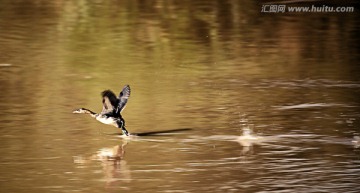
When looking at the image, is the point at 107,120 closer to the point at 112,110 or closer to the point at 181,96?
the point at 112,110

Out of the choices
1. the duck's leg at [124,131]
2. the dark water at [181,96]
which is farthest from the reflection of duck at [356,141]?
the duck's leg at [124,131]

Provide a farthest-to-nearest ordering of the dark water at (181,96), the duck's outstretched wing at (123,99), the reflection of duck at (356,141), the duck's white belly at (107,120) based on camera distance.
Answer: the duck's outstretched wing at (123,99) < the duck's white belly at (107,120) < the reflection of duck at (356,141) < the dark water at (181,96)

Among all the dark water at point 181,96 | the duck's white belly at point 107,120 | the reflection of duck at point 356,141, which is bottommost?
the reflection of duck at point 356,141

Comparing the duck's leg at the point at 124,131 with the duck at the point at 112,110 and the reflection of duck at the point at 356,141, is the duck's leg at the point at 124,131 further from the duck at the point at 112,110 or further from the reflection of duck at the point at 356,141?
the reflection of duck at the point at 356,141

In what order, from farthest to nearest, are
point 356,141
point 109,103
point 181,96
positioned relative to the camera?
point 181,96
point 109,103
point 356,141

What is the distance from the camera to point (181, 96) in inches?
459

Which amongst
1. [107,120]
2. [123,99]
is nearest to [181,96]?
[123,99]

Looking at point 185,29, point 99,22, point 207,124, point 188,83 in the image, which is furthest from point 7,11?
point 207,124

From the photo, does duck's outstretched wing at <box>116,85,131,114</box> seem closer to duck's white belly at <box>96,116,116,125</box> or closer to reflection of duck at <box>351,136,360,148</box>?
duck's white belly at <box>96,116,116,125</box>

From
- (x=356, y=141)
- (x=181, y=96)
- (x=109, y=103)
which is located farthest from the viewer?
(x=181, y=96)

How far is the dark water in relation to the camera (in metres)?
8.45

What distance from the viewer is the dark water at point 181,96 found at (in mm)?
8445

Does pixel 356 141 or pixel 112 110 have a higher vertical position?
pixel 112 110

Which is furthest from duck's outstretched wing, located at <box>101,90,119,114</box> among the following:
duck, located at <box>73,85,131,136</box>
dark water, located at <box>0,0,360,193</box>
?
dark water, located at <box>0,0,360,193</box>
